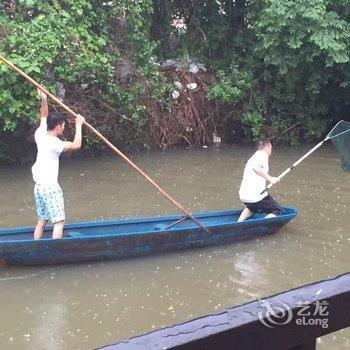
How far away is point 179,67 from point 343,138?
6364 mm

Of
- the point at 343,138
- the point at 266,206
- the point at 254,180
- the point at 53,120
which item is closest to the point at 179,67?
the point at 343,138

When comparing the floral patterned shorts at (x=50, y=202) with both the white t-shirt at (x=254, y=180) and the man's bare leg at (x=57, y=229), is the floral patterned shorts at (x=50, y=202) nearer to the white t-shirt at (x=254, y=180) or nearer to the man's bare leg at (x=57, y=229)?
the man's bare leg at (x=57, y=229)

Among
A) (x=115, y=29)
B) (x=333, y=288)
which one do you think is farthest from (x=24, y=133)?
(x=333, y=288)

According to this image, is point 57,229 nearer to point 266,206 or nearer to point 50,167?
point 50,167

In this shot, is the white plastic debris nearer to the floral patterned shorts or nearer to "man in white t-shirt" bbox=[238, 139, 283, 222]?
"man in white t-shirt" bbox=[238, 139, 283, 222]

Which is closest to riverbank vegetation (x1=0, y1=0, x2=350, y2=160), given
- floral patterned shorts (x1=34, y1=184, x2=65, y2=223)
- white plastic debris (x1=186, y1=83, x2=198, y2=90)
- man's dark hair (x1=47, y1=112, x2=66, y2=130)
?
white plastic debris (x1=186, y1=83, x2=198, y2=90)

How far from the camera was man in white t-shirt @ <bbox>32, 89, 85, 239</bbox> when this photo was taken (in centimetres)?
619

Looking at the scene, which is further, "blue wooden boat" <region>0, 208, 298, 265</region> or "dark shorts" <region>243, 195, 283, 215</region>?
"dark shorts" <region>243, 195, 283, 215</region>

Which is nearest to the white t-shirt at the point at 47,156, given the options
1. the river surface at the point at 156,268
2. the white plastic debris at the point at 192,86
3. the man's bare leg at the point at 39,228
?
the man's bare leg at the point at 39,228

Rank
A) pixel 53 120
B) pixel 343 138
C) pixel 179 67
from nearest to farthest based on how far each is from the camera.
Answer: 1. pixel 53 120
2. pixel 343 138
3. pixel 179 67

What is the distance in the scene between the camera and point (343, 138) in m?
7.68

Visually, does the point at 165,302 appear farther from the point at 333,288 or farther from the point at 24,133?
the point at 24,133

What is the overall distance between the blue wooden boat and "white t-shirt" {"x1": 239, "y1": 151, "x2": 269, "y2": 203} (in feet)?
0.89

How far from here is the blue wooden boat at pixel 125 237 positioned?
6082 mm
